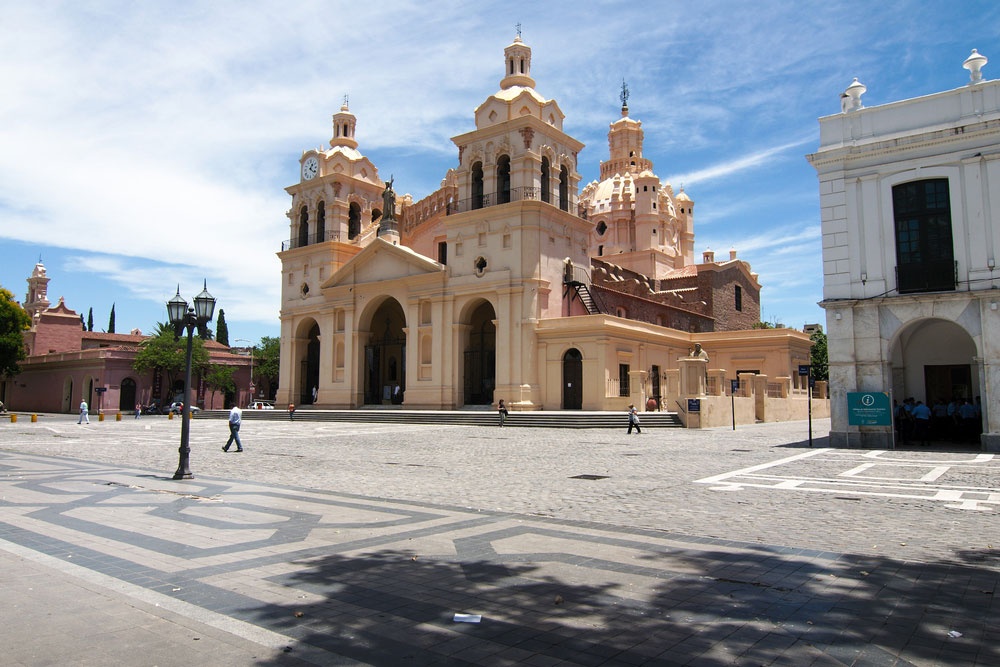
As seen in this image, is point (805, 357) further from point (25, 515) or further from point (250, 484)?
point (25, 515)

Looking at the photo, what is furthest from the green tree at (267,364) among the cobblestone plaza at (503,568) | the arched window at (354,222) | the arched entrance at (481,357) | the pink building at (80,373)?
the cobblestone plaza at (503,568)

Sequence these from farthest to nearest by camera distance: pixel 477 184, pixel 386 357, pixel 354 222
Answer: pixel 354 222, pixel 386 357, pixel 477 184

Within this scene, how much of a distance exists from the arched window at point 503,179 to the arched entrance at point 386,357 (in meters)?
11.1

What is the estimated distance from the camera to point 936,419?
2169cm

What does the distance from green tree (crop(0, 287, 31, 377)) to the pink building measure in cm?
506

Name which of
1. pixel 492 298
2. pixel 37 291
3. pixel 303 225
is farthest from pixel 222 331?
pixel 492 298

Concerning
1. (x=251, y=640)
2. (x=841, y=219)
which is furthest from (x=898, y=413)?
(x=251, y=640)

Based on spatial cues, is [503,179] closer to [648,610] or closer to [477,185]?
[477,185]

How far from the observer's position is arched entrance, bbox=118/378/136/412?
57094 mm

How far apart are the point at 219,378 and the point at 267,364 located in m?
7.42

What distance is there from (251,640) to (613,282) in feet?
154

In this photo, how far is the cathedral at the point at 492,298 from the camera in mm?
37625

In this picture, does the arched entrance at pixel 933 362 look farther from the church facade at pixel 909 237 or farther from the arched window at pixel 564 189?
the arched window at pixel 564 189

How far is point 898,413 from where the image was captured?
20906 millimetres
